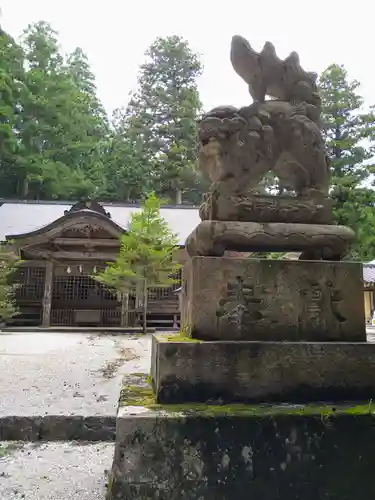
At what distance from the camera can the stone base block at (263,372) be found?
2.03m

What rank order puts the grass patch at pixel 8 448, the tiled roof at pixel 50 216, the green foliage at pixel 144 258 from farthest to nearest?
the tiled roof at pixel 50 216 < the green foliage at pixel 144 258 < the grass patch at pixel 8 448

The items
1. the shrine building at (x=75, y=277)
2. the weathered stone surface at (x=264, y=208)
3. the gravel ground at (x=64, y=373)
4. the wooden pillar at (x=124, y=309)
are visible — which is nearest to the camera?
the weathered stone surface at (x=264, y=208)

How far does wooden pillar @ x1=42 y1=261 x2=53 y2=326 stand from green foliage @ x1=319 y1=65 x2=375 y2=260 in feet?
Answer: 34.8

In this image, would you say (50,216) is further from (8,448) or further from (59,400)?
(8,448)

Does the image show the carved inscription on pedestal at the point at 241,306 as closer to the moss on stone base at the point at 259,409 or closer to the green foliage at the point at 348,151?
the moss on stone base at the point at 259,409

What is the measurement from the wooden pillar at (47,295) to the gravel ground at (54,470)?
36.0 feet

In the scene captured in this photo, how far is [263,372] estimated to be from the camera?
2064 mm

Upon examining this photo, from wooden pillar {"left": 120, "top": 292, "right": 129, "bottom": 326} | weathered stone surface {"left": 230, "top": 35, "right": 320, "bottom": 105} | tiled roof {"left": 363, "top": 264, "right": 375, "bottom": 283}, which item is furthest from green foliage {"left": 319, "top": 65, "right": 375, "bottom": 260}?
weathered stone surface {"left": 230, "top": 35, "right": 320, "bottom": 105}

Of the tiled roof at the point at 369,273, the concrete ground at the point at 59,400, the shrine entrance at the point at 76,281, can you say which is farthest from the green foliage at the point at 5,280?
→ the tiled roof at the point at 369,273

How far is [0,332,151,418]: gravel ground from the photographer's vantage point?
4085 millimetres

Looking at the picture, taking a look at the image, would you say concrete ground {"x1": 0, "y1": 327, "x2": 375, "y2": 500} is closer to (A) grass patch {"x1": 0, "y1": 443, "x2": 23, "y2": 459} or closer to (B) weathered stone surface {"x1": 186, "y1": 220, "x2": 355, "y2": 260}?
(A) grass patch {"x1": 0, "y1": 443, "x2": 23, "y2": 459}

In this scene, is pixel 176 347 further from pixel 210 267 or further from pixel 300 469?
pixel 300 469

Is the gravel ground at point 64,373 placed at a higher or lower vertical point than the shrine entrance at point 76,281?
lower

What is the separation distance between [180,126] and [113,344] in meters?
20.1
